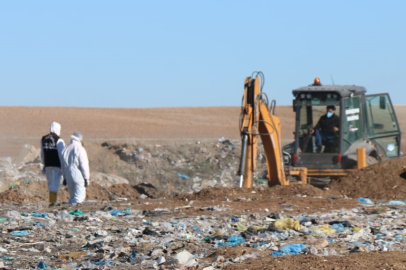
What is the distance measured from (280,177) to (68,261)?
286 inches

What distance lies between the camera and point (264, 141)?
15.1m

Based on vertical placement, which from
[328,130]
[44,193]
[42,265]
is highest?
[328,130]

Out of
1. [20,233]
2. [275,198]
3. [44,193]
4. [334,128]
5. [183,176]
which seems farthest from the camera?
[183,176]

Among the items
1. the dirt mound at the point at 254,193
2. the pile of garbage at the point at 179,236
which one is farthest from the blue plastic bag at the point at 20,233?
the dirt mound at the point at 254,193

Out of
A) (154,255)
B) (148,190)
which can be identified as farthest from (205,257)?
(148,190)

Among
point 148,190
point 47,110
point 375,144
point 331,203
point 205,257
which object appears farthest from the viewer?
point 47,110

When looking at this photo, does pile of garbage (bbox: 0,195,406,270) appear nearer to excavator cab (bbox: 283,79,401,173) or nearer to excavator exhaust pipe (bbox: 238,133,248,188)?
excavator exhaust pipe (bbox: 238,133,248,188)

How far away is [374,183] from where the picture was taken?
1482cm

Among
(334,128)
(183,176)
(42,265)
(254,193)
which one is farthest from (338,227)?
(183,176)

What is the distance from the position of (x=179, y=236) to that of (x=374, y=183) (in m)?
6.18

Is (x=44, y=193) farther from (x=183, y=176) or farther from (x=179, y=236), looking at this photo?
(x=179, y=236)

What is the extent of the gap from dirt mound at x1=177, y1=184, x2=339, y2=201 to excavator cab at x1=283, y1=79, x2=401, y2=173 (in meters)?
1.30

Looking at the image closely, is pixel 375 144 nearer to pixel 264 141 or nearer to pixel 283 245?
pixel 264 141

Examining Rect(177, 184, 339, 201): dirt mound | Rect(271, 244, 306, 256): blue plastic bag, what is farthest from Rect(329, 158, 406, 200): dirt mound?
Rect(271, 244, 306, 256): blue plastic bag
